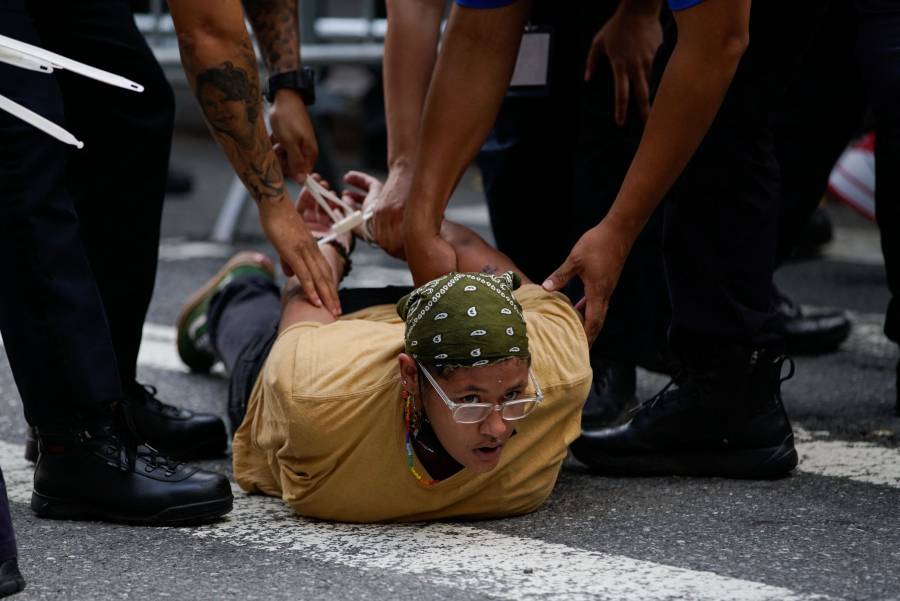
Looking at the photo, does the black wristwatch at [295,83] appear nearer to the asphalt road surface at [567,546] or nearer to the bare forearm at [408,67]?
the bare forearm at [408,67]

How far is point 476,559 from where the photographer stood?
2.81 m

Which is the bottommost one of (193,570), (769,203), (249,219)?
(249,219)

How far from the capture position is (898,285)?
3.76m

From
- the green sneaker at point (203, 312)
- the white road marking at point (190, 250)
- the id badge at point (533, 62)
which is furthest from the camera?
the white road marking at point (190, 250)

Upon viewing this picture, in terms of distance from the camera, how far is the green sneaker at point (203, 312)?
4.30 meters

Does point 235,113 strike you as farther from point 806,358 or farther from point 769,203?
point 806,358

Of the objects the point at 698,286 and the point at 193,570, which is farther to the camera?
the point at 698,286

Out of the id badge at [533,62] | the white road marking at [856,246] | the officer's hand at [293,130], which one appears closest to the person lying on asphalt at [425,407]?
the officer's hand at [293,130]

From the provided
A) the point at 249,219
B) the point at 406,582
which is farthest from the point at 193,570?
the point at 249,219

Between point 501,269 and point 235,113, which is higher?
point 235,113

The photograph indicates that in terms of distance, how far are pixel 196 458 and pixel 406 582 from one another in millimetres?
1081

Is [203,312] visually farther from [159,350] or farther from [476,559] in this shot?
[476,559]

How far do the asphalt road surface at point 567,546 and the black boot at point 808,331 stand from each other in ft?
2.96

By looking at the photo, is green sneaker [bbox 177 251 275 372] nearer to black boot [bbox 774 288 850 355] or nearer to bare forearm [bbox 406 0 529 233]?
bare forearm [bbox 406 0 529 233]
